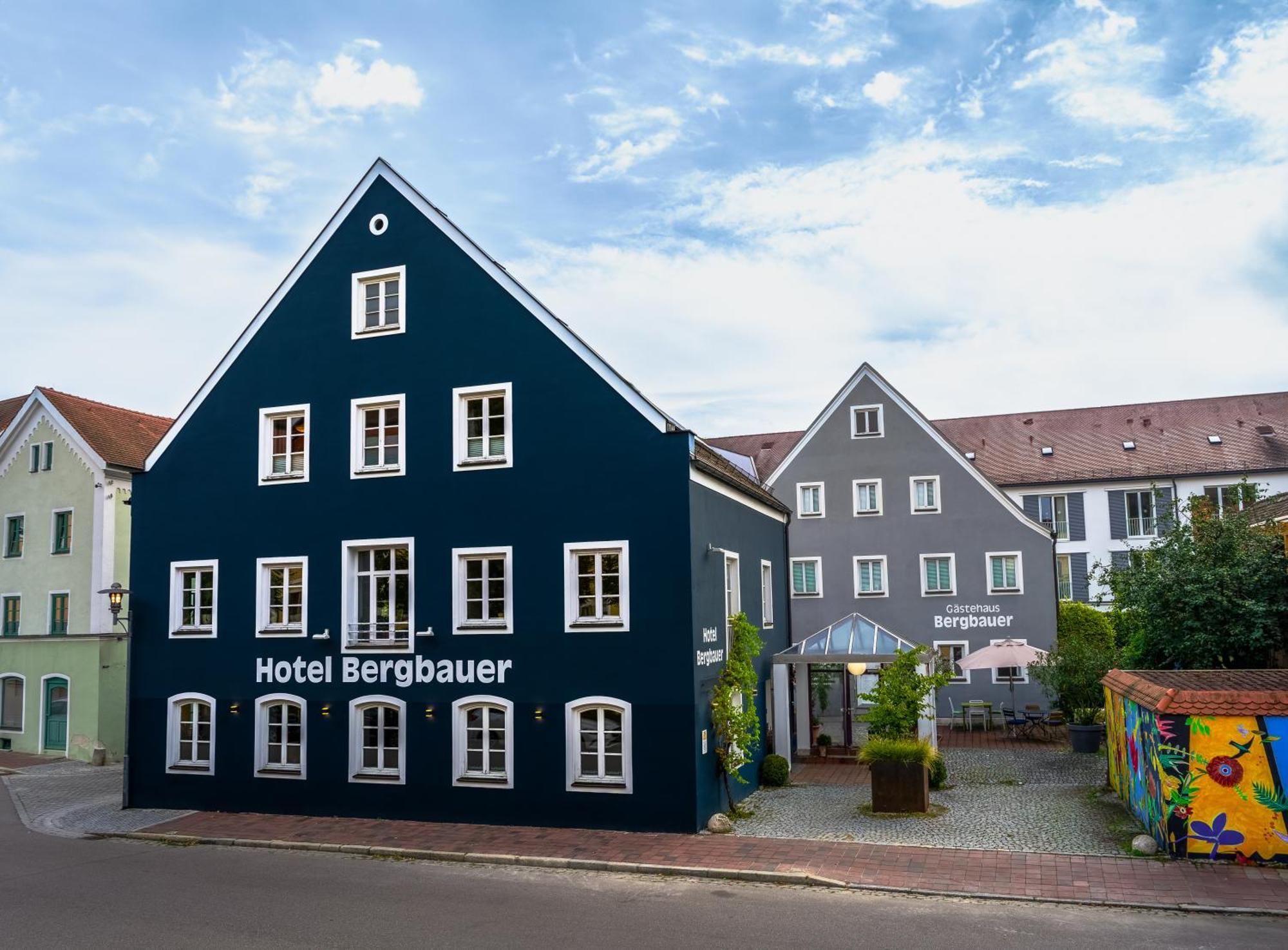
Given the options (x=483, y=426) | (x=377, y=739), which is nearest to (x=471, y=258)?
(x=483, y=426)

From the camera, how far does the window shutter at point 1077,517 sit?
4966 cm

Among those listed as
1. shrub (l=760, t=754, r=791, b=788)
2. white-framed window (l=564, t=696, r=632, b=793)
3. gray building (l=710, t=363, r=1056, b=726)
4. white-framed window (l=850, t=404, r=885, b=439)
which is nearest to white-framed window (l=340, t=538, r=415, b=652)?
white-framed window (l=564, t=696, r=632, b=793)

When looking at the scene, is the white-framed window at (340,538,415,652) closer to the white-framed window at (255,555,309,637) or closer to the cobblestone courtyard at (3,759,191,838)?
the white-framed window at (255,555,309,637)

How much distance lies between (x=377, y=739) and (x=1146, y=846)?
12.9 meters

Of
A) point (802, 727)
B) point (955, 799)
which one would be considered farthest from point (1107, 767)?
point (802, 727)

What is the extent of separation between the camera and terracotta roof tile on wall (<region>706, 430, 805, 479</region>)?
5384 centimetres

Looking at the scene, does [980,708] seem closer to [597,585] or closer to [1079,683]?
[1079,683]

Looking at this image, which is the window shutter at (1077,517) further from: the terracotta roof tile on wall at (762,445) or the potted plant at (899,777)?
the potted plant at (899,777)

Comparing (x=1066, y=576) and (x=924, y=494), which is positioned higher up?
(x=924, y=494)

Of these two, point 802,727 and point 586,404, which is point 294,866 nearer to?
point 586,404

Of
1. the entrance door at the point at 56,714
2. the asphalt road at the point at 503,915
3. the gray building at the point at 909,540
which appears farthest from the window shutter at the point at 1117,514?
the entrance door at the point at 56,714

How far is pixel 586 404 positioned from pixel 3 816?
47.8ft

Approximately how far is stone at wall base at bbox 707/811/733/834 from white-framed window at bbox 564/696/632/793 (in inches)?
62.4

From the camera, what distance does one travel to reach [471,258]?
19891 millimetres
